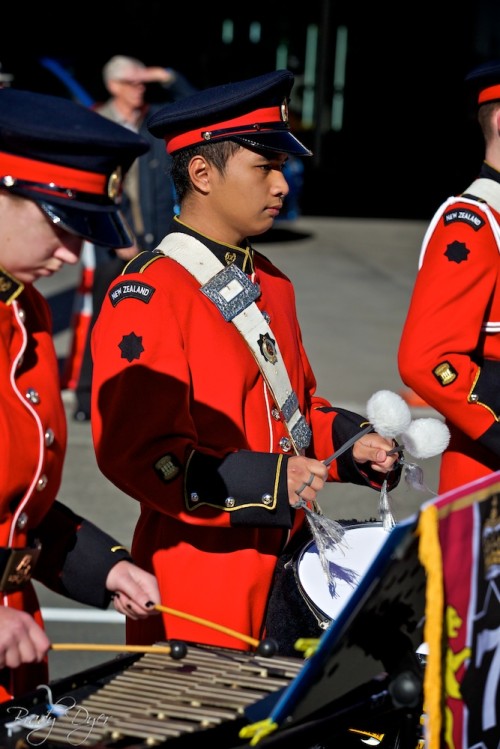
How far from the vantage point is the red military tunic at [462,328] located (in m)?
3.62

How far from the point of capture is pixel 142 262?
3186 millimetres

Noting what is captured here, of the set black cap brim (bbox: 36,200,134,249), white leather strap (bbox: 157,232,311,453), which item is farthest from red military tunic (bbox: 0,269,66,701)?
white leather strap (bbox: 157,232,311,453)

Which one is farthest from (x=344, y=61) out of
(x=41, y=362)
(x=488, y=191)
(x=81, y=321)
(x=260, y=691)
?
(x=260, y=691)

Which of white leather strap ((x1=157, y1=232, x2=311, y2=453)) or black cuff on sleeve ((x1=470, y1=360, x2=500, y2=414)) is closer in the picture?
white leather strap ((x1=157, y1=232, x2=311, y2=453))

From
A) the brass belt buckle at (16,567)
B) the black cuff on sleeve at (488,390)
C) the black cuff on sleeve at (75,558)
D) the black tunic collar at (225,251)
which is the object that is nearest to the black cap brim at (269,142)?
the black tunic collar at (225,251)

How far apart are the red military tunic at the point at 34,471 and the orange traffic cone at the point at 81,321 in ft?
18.9

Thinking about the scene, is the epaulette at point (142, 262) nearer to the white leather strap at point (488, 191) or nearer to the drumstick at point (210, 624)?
the drumstick at point (210, 624)

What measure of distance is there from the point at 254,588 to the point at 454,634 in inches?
38.0

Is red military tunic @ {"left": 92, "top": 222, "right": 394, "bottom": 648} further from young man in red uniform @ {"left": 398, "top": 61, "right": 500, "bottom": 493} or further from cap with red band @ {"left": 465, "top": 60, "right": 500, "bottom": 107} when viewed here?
cap with red band @ {"left": 465, "top": 60, "right": 500, "bottom": 107}

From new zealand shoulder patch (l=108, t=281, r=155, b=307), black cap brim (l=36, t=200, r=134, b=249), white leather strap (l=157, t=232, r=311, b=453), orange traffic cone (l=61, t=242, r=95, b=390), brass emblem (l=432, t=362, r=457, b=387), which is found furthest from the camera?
orange traffic cone (l=61, t=242, r=95, b=390)

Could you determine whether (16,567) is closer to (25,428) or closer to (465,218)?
(25,428)

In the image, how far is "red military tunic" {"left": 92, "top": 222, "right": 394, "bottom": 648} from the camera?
297 cm

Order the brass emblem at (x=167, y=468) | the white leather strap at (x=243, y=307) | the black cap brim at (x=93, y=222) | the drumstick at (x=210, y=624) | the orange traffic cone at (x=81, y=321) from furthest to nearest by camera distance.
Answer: the orange traffic cone at (x=81, y=321)
the white leather strap at (x=243, y=307)
the brass emblem at (x=167, y=468)
the drumstick at (x=210, y=624)
the black cap brim at (x=93, y=222)

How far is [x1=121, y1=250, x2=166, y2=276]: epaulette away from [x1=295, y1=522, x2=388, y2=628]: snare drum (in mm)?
786
